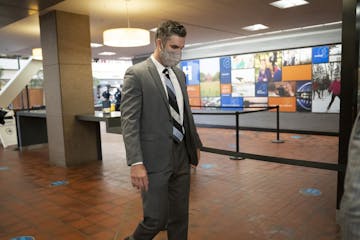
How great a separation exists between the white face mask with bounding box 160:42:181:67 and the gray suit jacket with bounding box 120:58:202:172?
93mm

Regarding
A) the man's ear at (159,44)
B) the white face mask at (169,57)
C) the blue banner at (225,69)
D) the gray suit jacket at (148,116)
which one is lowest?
the gray suit jacket at (148,116)

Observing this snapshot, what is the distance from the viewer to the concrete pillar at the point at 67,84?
473 centimetres

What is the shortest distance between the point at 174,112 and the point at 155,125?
5.9 inches

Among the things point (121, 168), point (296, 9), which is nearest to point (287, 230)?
point (121, 168)

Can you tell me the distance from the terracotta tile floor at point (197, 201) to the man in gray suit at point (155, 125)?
926mm

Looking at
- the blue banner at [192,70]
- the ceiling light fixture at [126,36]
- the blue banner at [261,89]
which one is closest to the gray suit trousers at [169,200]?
the ceiling light fixture at [126,36]

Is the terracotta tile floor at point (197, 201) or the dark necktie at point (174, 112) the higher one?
the dark necktie at point (174, 112)

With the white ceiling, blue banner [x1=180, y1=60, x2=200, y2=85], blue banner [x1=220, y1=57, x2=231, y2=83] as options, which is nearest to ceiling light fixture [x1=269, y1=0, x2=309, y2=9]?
the white ceiling

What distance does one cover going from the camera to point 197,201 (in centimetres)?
327

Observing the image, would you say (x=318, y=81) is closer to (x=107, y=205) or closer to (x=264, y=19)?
(x=264, y=19)

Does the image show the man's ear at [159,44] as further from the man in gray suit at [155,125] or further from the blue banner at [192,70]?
the blue banner at [192,70]

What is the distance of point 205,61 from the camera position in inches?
378

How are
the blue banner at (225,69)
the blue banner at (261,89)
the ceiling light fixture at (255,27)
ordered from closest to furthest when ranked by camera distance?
1. the ceiling light fixture at (255,27)
2. the blue banner at (261,89)
3. the blue banner at (225,69)

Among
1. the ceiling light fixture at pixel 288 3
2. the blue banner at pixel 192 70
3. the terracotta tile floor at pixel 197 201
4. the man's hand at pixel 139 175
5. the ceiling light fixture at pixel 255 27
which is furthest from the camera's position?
the blue banner at pixel 192 70
